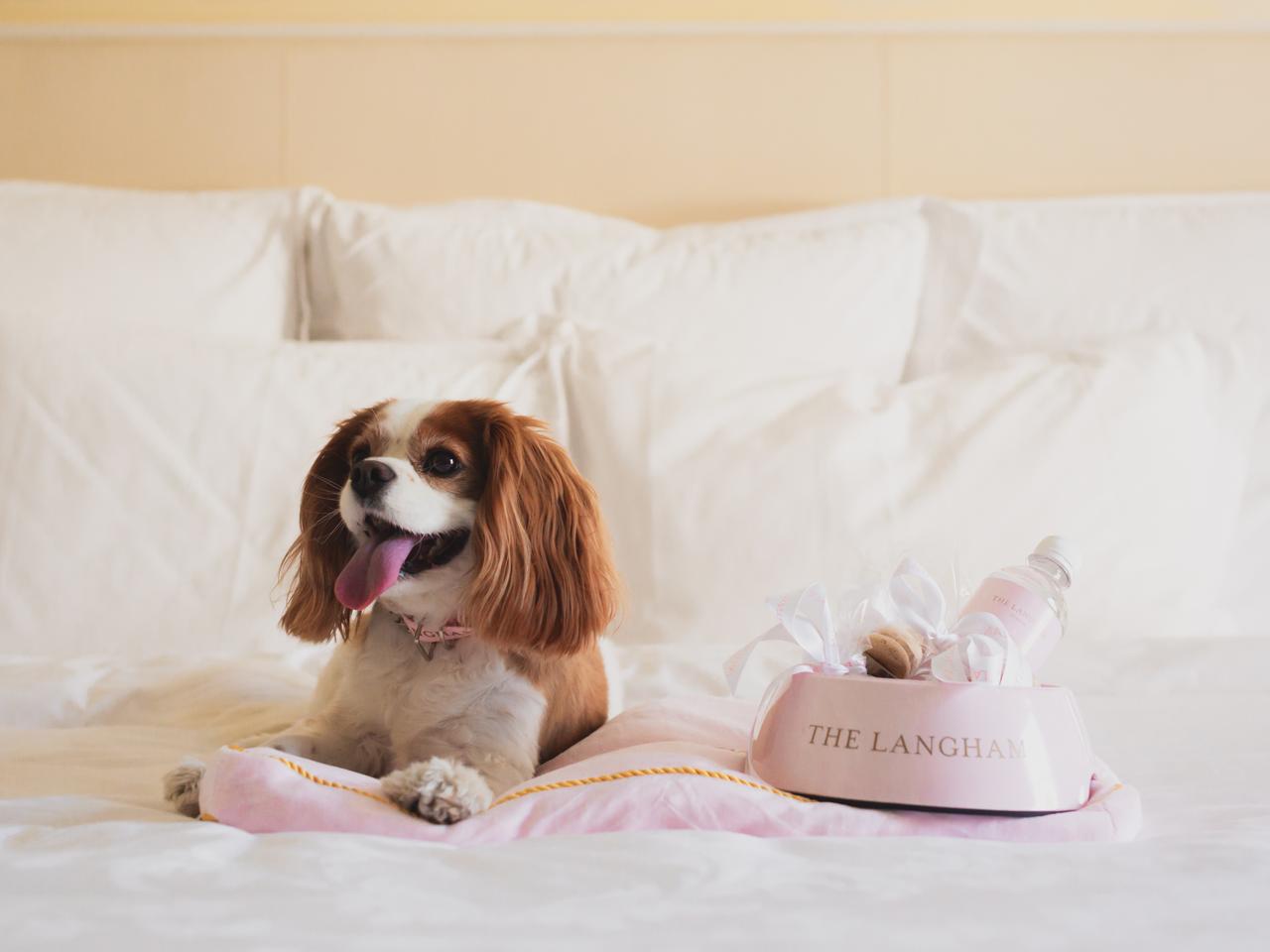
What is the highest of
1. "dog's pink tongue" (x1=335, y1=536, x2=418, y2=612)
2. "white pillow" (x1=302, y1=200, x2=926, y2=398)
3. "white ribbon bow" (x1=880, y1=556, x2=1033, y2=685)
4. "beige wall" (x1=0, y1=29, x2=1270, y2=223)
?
"beige wall" (x1=0, y1=29, x2=1270, y2=223)

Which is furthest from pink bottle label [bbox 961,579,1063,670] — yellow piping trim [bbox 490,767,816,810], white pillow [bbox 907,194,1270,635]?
white pillow [bbox 907,194,1270,635]

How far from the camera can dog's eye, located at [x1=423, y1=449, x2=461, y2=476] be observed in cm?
102

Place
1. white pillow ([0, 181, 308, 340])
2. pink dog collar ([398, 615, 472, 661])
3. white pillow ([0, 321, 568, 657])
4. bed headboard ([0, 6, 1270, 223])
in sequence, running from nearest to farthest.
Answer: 1. pink dog collar ([398, 615, 472, 661])
2. white pillow ([0, 321, 568, 657])
3. white pillow ([0, 181, 308, 340])
4. bed headboard ([0, 6, 1270, 223])

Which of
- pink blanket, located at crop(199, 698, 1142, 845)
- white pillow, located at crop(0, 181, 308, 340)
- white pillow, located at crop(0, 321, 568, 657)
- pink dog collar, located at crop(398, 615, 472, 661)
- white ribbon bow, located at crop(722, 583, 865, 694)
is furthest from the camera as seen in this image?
white pillow, located at crop(0, 181, 308, 340)

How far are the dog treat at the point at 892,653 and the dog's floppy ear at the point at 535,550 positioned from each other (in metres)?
0.23

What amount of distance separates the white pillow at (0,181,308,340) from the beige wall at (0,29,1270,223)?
26 cm

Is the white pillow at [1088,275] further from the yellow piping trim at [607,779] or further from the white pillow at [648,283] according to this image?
the yellow piping trim at [607,779]

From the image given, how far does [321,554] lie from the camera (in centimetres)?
110

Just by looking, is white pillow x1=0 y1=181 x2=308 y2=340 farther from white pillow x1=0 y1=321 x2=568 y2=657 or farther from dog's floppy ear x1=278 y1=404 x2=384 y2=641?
dog's floppy ear x1=278 y1=404 x2=384 y2=641

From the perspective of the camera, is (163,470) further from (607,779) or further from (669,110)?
(669,110)

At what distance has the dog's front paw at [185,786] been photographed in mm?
901

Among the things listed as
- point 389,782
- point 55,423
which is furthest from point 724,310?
point 389,782

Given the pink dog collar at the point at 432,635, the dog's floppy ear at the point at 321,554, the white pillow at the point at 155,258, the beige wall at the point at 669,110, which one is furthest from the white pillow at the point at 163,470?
the beige wall at the point at 669,110

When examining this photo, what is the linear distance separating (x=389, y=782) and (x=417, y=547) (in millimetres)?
237
